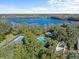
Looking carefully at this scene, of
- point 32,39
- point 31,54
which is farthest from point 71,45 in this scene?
point 31,54

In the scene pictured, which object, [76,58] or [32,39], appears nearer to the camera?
[76,58]

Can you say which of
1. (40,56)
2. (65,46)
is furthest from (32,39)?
(40,56)

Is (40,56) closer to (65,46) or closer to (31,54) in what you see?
(31,54)

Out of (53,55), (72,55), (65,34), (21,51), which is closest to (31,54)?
(21,51)

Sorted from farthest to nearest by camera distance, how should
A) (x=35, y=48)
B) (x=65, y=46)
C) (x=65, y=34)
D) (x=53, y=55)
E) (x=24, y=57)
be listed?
(x=65, y=34) → (x=65, y=46) → (x=35, y=48) → (x=53, y=55) → (x=24, y=57)

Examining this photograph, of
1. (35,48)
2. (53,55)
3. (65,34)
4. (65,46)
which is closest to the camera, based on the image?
(53,55)

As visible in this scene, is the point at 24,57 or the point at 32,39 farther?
the point at 32,39

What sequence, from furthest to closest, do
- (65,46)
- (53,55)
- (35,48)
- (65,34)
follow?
(65,34) → (65,46) → (35,48) → (53,55)

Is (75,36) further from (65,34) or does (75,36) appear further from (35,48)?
(35,48)
